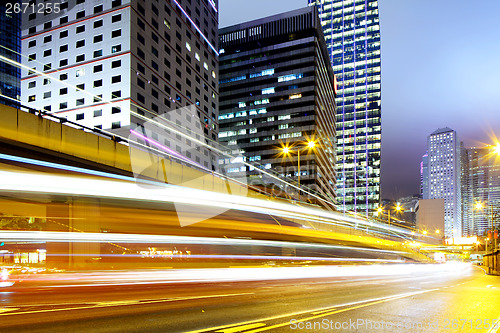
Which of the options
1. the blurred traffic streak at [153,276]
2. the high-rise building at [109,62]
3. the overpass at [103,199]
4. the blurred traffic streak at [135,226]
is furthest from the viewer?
the high-rise building at [109,62]

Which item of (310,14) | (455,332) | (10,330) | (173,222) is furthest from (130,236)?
(310,14)

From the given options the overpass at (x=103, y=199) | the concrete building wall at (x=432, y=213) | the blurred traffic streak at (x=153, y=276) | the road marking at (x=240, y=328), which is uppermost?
the overpass at (x=103, y=199)

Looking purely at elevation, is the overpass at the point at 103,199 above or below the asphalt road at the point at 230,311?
above

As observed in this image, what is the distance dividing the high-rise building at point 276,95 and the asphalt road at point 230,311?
109394mm

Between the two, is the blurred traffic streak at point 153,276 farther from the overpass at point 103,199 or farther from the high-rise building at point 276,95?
the high-rise building at point 276,95

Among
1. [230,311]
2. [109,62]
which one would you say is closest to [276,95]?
[109,62]

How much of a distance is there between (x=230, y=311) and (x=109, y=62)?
72417mm

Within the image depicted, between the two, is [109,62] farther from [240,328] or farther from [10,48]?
[240,328]

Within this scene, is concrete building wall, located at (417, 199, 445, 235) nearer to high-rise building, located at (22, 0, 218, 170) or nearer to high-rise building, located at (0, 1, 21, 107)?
high-rise building, located at (22, 0, 218, 170)

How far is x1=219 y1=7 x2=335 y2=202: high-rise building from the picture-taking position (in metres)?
128

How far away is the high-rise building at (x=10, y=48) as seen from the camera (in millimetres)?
98500

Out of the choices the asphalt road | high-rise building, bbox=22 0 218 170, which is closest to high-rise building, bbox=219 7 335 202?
high-rise building, bbox=22 0 218 170

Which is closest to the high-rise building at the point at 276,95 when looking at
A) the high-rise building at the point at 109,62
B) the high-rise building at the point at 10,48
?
the high-rise building at the point at 109,62

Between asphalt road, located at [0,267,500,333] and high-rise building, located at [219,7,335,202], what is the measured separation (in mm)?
109394
